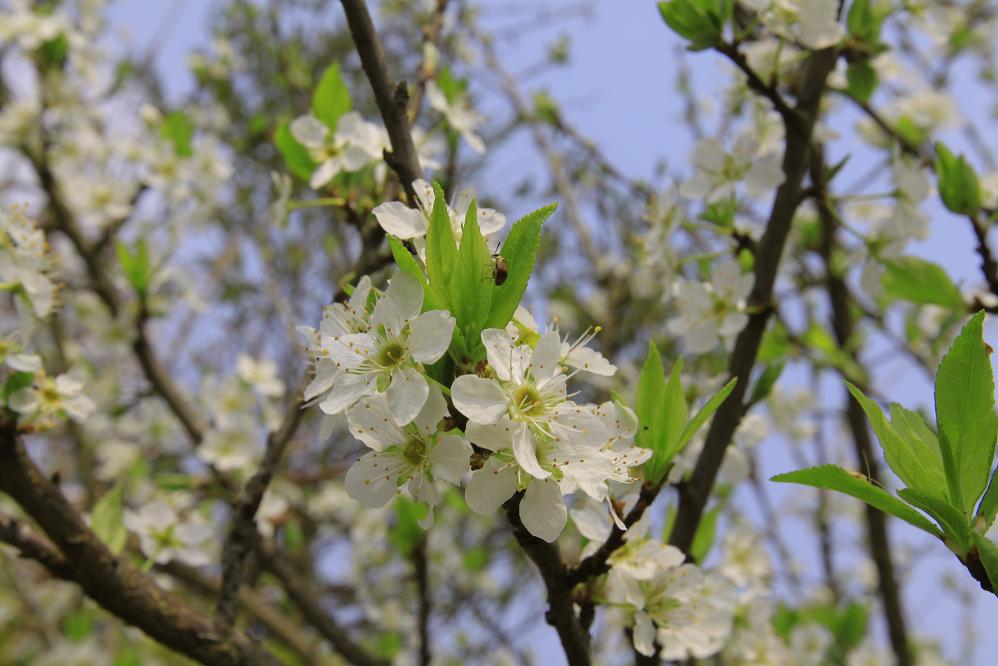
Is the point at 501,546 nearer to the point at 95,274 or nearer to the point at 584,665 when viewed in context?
the point at 95,274

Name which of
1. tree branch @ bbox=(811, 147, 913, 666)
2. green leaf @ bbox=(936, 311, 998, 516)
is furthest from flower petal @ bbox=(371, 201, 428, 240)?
tree branch @ bbox=(811, 147, 913, 666)

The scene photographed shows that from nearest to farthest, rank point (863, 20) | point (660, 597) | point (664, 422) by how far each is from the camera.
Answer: point (664, 422)
point (660, 597)
point (863, 20)

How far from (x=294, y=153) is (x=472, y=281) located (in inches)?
36.1

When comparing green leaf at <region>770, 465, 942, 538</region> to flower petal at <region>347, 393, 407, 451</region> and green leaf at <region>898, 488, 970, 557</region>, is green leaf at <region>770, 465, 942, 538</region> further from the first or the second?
flower petal at <region>347, 393, 407, 451</region>

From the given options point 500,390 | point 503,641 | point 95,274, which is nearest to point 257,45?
point 95,274

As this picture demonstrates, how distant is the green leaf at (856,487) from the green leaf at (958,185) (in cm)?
111

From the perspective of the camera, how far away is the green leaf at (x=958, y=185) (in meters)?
1.74

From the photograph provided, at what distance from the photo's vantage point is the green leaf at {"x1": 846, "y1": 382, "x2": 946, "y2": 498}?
0.88 m

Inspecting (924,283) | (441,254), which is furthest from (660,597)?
(924,283)

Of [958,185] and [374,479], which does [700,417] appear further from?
[958,185]

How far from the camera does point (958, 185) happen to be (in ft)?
5.73

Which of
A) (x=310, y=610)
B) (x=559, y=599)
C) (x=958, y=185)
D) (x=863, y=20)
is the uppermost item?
(x=863, y=20)

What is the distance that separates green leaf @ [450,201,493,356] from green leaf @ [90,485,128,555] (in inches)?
35.6

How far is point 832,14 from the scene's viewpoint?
1510 mm
